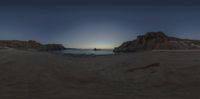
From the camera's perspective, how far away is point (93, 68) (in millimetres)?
13781

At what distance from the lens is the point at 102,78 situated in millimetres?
11789

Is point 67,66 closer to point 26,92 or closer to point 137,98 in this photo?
point 26,92

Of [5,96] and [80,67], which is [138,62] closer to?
[80,67]

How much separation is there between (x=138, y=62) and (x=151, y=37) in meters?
31.0

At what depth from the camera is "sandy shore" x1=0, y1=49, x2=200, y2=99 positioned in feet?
30.0

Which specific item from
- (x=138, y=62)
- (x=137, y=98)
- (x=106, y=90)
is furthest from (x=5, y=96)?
(x=138, y=62)

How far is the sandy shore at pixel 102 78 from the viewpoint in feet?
30.0

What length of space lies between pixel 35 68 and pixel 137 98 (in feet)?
19.7

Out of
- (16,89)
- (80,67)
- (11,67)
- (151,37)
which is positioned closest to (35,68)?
(11,67)

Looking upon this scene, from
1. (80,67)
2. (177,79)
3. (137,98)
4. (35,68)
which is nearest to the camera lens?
(137,98)

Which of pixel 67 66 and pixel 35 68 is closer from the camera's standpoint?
pixel 35 68

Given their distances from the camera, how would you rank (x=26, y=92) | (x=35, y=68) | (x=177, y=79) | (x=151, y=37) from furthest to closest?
(x=151, y=37), (x=35, y=68), (x=177, y=79), (x=26, y=92)

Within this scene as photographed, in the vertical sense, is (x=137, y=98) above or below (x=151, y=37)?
below

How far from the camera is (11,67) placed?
1330 cm
